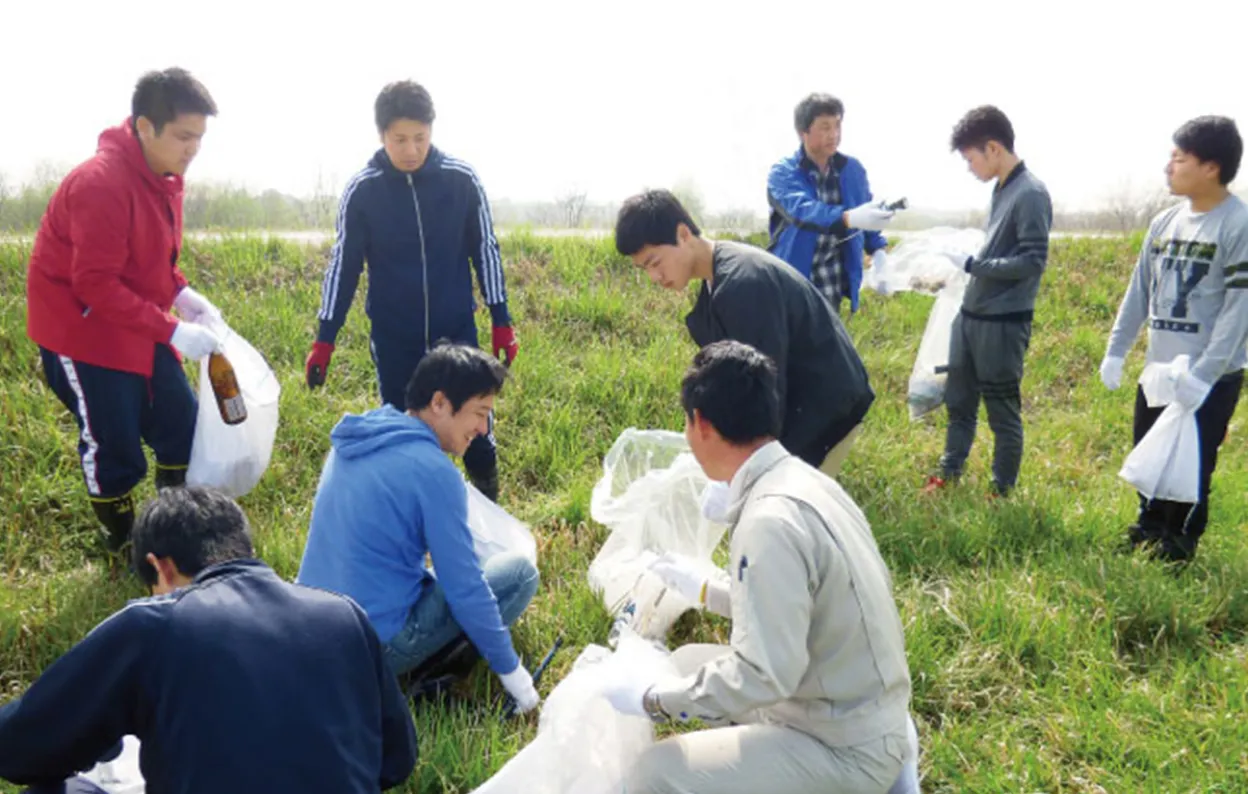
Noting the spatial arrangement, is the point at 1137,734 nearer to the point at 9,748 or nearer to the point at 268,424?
the point at 9,748

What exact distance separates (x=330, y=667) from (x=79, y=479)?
290cm

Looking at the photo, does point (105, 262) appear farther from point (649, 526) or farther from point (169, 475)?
point (649, 526)

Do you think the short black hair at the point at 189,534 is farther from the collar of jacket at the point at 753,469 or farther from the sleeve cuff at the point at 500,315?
the sleeve cuff at the point at 500,315

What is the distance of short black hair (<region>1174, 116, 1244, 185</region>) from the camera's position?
3.27 m

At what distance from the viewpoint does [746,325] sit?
278 cm

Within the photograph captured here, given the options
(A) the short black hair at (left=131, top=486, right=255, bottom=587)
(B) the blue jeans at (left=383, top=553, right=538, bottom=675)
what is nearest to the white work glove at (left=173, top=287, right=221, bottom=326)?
(B) the blue jeans at (left=383, top=553, right=538, bottom=675)

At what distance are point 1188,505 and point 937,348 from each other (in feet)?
4.50

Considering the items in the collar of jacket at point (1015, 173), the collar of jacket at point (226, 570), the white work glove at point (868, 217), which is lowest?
the collar of jacket at point (226, 570)

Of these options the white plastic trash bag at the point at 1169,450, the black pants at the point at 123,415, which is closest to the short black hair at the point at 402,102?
the black pants at the point at 123,415

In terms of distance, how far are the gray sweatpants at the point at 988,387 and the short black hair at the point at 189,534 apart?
10.7ft

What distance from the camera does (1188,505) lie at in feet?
11.9

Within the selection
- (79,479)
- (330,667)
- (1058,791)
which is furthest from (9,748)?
(79,479)

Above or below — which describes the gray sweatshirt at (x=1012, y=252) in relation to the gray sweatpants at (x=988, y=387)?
above

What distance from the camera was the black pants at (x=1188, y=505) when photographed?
3439 mm
